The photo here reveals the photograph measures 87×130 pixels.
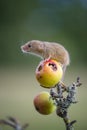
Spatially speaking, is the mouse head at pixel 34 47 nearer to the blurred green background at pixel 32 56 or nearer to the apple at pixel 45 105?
the apple at pixel 45 105

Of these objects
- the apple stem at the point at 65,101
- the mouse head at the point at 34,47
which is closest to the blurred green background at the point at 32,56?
the mouse head at the point at 34,47

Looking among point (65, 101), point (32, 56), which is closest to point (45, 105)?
point (65, 101)

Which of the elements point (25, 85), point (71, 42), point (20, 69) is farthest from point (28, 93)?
point (71, 42)

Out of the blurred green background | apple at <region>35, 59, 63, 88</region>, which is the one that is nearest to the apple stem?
apple at <region>35, 59, 63, 88</region>

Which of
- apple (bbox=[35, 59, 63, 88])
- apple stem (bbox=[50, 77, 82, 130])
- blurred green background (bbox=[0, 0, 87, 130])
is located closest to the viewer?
apple stem (bbox=[50, 77, 82, 130])

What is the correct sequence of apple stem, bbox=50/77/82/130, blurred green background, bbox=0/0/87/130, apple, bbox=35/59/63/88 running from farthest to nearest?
blurred green background, bbox=0/0/87/130
apple, bbox=35/59/63/88
apple stem, bbox=50/77/82/130

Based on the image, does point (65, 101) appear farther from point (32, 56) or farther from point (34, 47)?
point (32, 56)

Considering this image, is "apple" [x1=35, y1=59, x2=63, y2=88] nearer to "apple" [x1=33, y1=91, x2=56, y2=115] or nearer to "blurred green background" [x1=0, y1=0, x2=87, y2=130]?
"apple" [x1=33, y1=91, x2=56, y2=115]
